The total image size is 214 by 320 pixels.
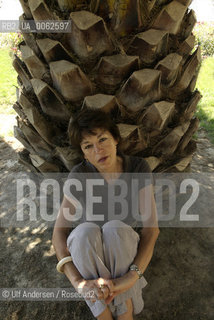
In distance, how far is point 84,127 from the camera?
6.02 ft

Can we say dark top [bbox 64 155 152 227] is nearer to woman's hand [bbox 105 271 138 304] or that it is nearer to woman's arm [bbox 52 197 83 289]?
woman's arm [bbox 52 197 83 289]

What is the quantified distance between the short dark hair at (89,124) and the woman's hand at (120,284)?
92 cm

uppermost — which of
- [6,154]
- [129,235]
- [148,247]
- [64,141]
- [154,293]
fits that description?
[64,141]

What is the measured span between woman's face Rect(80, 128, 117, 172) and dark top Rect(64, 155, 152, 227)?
0.48ft

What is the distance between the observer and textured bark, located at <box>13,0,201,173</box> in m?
1.78

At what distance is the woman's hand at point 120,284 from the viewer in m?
1.67

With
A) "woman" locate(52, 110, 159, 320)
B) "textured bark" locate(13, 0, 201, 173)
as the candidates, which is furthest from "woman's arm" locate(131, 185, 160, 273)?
"textured bark" locate(13, 0, 201, 173)

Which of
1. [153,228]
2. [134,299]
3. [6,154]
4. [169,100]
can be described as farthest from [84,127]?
[6,154]

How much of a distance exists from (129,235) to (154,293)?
26.5 inches

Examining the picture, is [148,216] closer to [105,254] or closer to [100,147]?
[105,254]

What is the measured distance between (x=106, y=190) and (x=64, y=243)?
19.3 inches

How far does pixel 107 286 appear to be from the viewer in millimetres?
1664

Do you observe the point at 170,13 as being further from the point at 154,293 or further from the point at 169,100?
the point at 154,293

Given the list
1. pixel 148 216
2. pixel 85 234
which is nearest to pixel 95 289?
pixel 85 234
